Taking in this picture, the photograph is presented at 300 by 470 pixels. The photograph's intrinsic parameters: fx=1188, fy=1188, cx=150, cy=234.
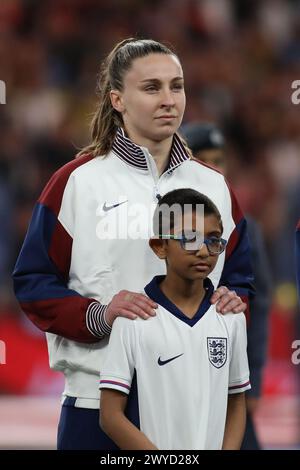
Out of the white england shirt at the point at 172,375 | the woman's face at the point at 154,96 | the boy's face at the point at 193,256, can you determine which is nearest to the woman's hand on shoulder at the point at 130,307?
the white england shirt at the point at 172,375

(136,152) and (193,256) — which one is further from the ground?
(136,152)

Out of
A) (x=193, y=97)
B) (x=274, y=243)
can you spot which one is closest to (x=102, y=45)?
(x=193, y=97)

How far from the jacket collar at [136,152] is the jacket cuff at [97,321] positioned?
1.46 feet

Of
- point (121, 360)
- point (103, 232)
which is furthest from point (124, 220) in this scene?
point (121, 360)

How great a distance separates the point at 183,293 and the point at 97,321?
0.26m

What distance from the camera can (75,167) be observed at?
11.5ft

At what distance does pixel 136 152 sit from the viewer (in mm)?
3465

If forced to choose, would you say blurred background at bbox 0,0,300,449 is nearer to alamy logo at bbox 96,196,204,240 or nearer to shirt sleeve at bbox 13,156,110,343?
shirt sleeve at bbox 13,156,110,343

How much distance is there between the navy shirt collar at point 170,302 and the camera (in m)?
3.19

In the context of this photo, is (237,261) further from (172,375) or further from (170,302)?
(172,375)

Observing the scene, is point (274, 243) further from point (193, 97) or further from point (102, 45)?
point (102, 45)

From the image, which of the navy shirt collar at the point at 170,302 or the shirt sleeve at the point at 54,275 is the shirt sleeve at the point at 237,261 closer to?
the navy shirt collar at the point at 170,302

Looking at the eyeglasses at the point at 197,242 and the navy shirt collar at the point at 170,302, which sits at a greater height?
the eyeglasses at the point at 197,242

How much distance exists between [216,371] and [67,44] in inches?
312
